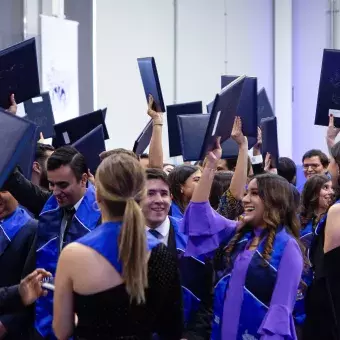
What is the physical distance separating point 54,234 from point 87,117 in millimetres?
1449

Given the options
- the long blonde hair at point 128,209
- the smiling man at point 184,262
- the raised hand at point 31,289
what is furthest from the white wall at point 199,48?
the long blonde hair at point 128,209

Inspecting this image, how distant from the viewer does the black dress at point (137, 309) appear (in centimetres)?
247

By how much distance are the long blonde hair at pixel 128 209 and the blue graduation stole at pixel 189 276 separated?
109 centimetres

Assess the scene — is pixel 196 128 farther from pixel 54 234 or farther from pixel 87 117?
pixel 54 234

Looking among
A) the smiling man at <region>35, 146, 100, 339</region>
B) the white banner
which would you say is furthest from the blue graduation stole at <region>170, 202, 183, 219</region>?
the white banner

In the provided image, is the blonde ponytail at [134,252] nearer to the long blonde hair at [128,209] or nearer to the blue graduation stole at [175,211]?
the long blonde hair at [128,209]

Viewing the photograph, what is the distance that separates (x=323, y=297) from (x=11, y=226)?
1.40 metres

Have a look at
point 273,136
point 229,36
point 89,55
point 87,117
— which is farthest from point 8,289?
point 229,36

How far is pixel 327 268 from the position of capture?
3.38m

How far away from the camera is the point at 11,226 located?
A: 3551mm

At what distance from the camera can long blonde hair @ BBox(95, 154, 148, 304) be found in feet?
8.14

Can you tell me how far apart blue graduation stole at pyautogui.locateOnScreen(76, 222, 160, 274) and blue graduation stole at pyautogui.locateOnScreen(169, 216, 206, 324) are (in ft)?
3.64

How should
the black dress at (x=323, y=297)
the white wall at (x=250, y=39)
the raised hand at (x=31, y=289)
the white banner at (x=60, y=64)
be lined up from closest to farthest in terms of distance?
the raised hand at (x=31, y=289) → the black dress at (x=323, y=297) → the white banner at (x=60, y=64) → the white wall at (x=250, y=39)

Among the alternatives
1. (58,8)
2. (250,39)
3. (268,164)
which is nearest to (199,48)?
(250,39)
